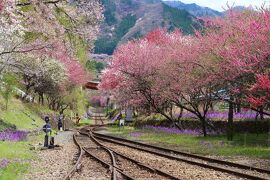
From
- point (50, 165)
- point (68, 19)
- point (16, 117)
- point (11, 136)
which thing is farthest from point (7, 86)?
point (50, 165)

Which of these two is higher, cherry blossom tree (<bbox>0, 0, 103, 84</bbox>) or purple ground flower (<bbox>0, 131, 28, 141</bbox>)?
cherry blossom tree (<bbox>0, 0, 103, 84</bbox>)

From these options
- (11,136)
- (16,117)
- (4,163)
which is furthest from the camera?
(16,117)

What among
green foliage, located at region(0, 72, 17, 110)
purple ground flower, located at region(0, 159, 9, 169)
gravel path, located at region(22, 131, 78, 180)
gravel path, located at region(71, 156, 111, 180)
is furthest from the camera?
green foliage, located at region(0, 72, 17, 110)

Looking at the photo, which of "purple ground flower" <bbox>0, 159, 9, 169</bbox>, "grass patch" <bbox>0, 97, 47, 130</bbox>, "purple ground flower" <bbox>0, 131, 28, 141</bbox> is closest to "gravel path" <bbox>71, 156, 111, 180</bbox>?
"purple ground flower" <bbox>0, 159, 9, 169</bbox>

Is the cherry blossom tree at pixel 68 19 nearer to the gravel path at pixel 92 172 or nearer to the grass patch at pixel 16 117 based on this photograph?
the gravel path at pixel 92 172

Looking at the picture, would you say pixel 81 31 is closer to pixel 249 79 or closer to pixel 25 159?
pixel 25 159

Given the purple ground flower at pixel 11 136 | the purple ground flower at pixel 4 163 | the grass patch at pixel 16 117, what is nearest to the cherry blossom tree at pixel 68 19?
the purple ground flower at pixel 4 163

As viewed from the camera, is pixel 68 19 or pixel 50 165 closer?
pixel 50 165

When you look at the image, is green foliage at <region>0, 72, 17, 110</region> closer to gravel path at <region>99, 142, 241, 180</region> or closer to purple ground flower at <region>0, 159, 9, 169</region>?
purple ground flower at <region>0, 159, 9, 169</region>

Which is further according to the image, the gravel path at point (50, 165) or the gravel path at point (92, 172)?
the gravel path at point (50, 165)

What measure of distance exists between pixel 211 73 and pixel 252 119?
8.26 metres

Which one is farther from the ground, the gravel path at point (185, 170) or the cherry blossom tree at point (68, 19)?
the cherry blossom tree at point (68, 19)

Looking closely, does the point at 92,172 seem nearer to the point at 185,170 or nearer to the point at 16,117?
the point at 185,170

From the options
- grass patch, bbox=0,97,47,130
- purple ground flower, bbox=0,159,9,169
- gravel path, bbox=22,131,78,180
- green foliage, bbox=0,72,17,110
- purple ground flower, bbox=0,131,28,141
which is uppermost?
green foliage, bbox=0,72,17,110
